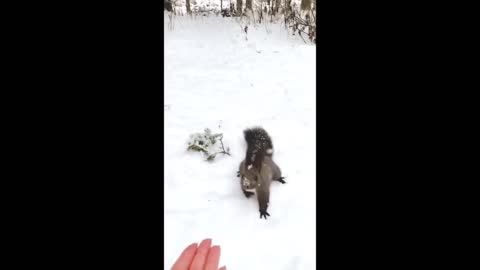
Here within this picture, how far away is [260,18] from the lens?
13.6ft

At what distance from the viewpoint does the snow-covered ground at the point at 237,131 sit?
190 centimetres

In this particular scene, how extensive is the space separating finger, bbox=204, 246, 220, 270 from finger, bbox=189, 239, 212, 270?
20 millimetres

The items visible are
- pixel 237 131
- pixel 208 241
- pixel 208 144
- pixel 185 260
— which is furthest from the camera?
pixel 237 131

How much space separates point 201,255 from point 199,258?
28 millimetres

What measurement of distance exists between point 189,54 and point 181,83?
0.36 metres

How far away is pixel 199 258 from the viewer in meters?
1.60

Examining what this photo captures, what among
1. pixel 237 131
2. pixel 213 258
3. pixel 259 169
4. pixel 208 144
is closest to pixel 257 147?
pixel 259 169

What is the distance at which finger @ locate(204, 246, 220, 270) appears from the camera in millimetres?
1576

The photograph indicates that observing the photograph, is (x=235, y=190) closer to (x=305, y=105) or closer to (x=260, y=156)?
(x=260, y=156)

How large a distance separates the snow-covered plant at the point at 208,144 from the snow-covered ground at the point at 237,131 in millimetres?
47

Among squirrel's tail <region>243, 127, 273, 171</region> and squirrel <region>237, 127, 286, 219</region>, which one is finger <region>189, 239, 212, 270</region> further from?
squirrel's tail <region>243, 127, 273, 171</region>

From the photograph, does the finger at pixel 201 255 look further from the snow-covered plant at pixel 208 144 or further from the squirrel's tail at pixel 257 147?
the snow-covered plant at pixel 208 144

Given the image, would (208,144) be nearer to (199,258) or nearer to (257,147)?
(257,147)

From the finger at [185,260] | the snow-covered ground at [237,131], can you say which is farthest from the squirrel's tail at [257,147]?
the finger at [185,260]
